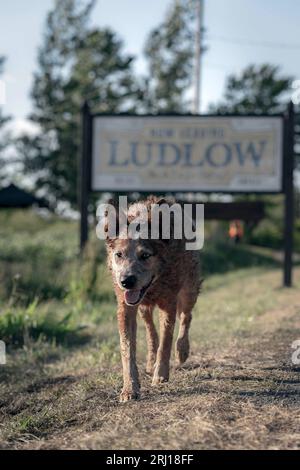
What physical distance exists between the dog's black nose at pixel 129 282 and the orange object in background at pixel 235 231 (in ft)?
63.9

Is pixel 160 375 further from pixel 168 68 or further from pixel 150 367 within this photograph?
pixel 168 68

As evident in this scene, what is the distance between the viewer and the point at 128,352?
590cm

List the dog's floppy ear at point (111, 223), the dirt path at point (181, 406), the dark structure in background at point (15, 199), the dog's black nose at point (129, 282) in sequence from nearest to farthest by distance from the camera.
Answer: the dirt path at point (181, 406) < the dog's black nose at point (129, 282) < the dog's floppy ear at point (111, 223) < the dark structure in background at point (15, 199)

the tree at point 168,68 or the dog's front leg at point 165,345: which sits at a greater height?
the tree at point 168,68

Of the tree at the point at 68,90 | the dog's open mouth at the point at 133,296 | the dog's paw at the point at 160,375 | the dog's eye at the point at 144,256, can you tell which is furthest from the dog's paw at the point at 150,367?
the tree at the point at 68,90

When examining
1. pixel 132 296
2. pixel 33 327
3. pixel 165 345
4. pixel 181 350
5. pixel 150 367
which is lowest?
pixel 33 327

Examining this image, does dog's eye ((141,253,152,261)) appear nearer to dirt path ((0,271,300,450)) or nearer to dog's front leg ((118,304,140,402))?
dog's front leg ((118,304,140,402))

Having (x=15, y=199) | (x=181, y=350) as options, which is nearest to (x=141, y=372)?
(x=181, y=350)

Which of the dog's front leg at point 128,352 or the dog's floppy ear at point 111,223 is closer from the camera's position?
the dog's front leg at point 128,352

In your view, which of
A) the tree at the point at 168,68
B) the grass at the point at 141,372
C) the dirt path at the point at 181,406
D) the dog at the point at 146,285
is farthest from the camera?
the tree at the point at 168,68

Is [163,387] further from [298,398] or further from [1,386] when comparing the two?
[1,386]

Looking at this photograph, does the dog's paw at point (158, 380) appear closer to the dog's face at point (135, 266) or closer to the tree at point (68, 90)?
the dog's face at point (135, 266)

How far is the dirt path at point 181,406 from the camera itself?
14.6 ft

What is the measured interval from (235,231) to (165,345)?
19.9 m
